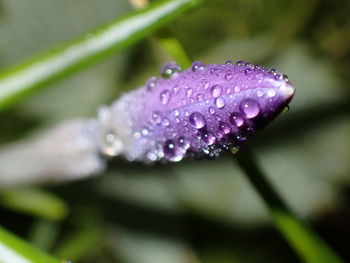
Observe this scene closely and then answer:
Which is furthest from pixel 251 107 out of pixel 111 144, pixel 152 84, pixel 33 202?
pixel 33 202

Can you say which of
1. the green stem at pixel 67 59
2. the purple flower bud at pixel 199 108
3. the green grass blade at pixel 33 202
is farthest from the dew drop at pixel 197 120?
the green grass blade at pixel 33 202

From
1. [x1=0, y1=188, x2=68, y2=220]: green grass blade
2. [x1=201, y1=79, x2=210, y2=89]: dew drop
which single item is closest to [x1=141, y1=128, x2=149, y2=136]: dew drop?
[x1=201, y1=79, x2=210, y2=89]: dew drop

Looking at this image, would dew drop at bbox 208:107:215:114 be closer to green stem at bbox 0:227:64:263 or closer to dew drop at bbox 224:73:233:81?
dew drop at bbox 224:73:233:81

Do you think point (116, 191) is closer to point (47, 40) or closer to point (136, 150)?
point (47, 40)

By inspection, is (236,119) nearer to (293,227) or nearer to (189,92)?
(189,92)

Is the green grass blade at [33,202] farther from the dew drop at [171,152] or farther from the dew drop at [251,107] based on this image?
the dew drop at [251,107]
